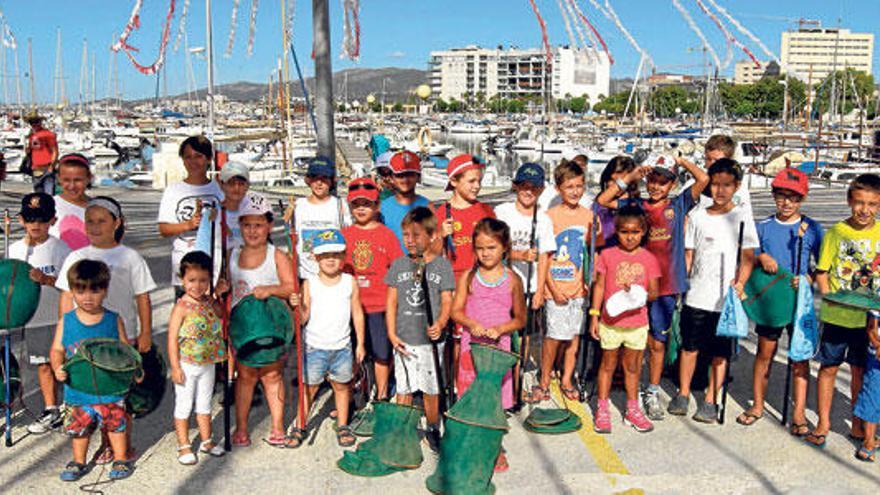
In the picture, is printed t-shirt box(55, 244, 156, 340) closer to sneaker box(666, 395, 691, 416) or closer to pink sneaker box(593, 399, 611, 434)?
pink sneaker box(593, 399, 611, 434)

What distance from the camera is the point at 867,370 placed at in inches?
163

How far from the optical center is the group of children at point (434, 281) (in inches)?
159

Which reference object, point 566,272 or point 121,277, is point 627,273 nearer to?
point 566,272

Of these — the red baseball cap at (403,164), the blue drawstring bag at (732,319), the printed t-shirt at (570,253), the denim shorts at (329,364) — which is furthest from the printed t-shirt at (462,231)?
the blue drawstring bag at (732,319)

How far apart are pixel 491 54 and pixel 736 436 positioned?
20307cm

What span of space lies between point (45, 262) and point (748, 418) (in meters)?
4.67

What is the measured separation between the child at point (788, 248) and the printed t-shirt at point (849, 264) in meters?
0.14

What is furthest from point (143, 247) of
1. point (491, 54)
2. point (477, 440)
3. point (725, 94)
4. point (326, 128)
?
point (491, 54)

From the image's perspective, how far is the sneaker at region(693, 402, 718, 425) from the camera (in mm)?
4660

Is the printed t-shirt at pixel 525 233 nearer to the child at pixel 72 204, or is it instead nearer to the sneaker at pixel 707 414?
the sneaker at pixel 707 414

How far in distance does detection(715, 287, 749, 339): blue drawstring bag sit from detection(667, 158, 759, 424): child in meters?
0.10

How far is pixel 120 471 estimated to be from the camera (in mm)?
3859

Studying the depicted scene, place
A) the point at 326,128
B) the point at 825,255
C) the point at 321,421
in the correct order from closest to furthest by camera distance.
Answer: the point at 825,255
the point at 321,421
the point at 326,128

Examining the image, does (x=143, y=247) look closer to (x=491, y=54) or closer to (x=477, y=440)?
(x=477, y=440)
